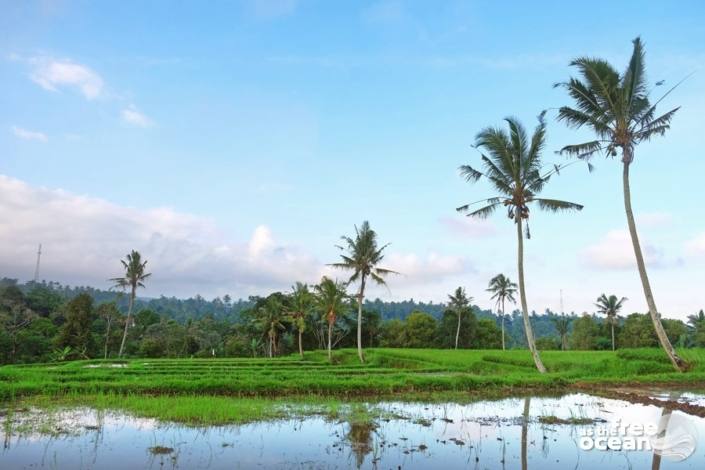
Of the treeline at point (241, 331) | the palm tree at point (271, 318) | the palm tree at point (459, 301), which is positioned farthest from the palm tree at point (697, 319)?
the palm tree at point (271, 318)

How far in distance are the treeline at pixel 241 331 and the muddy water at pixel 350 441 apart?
32780 millimetres

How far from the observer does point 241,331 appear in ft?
198

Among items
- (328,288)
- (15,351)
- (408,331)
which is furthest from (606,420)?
(408,331)

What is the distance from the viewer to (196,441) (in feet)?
28.6

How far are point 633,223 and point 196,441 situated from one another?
1838 centimetres

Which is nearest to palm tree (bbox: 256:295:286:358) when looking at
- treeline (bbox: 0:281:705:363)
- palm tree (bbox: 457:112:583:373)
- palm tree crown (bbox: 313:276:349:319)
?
treeline (bbox: 0:281:705:363)

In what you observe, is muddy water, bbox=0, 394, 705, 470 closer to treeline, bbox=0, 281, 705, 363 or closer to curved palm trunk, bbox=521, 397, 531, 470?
curved palm trunk, bbox=521, 397, 531, 470

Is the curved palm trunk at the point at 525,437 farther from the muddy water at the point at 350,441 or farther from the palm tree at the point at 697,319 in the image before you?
the palm tree at the point at 697,319

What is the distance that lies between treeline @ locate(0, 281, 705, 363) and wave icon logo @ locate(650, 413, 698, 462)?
110 ft

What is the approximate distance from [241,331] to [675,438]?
5512 cm

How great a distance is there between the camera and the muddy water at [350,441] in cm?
748

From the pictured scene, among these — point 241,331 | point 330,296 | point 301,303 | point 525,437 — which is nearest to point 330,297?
point 330,296

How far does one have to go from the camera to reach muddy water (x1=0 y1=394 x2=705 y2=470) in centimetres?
748

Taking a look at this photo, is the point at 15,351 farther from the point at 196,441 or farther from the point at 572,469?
the point at 572,469
